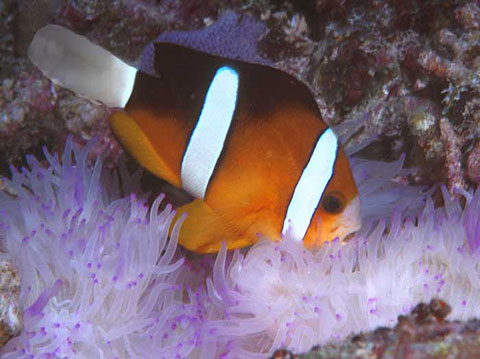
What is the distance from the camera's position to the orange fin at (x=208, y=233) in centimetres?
174

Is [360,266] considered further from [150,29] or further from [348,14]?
[150,29]

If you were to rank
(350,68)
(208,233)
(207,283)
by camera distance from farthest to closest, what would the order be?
(350,68) < (208,233) < (207,283)

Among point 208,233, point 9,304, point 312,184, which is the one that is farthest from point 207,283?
point 9,304

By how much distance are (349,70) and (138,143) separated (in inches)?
35.6

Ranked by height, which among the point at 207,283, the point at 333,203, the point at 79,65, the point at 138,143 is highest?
the point at 79,65

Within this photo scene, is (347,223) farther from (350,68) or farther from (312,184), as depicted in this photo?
(350,68)

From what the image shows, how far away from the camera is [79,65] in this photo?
167 centimetres

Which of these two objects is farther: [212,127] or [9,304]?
[212,127]

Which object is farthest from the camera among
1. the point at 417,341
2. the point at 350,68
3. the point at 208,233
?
the point at 350,68

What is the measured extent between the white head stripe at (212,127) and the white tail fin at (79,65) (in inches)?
10.8

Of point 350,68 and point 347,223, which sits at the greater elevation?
point 350,68

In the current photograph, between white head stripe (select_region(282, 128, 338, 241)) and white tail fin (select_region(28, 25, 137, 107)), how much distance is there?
0.66 metres

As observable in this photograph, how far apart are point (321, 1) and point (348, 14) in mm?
127

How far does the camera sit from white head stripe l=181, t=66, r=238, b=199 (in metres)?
1.68
